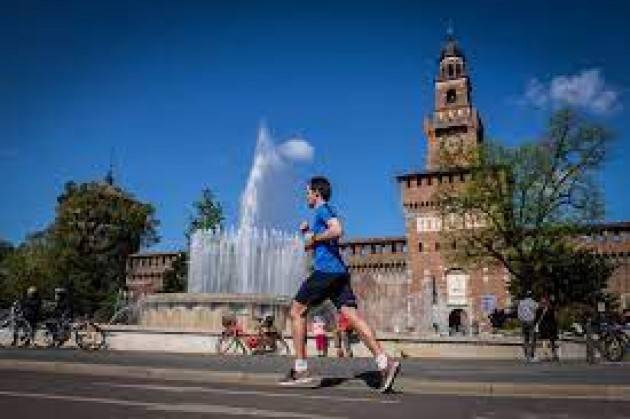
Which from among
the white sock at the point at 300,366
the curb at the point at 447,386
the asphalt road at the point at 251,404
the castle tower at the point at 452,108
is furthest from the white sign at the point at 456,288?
the asphalt road at the point at 251,404

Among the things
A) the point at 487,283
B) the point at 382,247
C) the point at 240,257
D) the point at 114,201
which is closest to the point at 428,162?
the point at 382,247

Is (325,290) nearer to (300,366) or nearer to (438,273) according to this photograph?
(300,366)

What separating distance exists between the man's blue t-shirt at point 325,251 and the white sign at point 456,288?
48.6m

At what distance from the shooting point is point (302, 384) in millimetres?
6133

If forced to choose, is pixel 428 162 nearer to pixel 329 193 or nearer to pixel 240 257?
pixel 240 257

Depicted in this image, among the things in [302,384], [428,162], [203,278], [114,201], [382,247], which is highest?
[428,162]

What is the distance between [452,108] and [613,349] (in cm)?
5919

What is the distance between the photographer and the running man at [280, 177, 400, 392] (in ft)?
19.8

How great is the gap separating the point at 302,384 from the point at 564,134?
30809 millimetres

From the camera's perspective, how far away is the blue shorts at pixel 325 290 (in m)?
6.13

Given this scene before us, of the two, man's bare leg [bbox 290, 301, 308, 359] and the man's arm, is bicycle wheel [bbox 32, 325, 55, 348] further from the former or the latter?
the man's arm

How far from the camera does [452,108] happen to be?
69875mm

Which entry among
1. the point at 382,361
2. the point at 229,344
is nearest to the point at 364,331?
the point at 382,361

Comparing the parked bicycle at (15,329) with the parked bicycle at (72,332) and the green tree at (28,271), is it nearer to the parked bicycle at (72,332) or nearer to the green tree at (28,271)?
the parked bicycle at (72,332)
